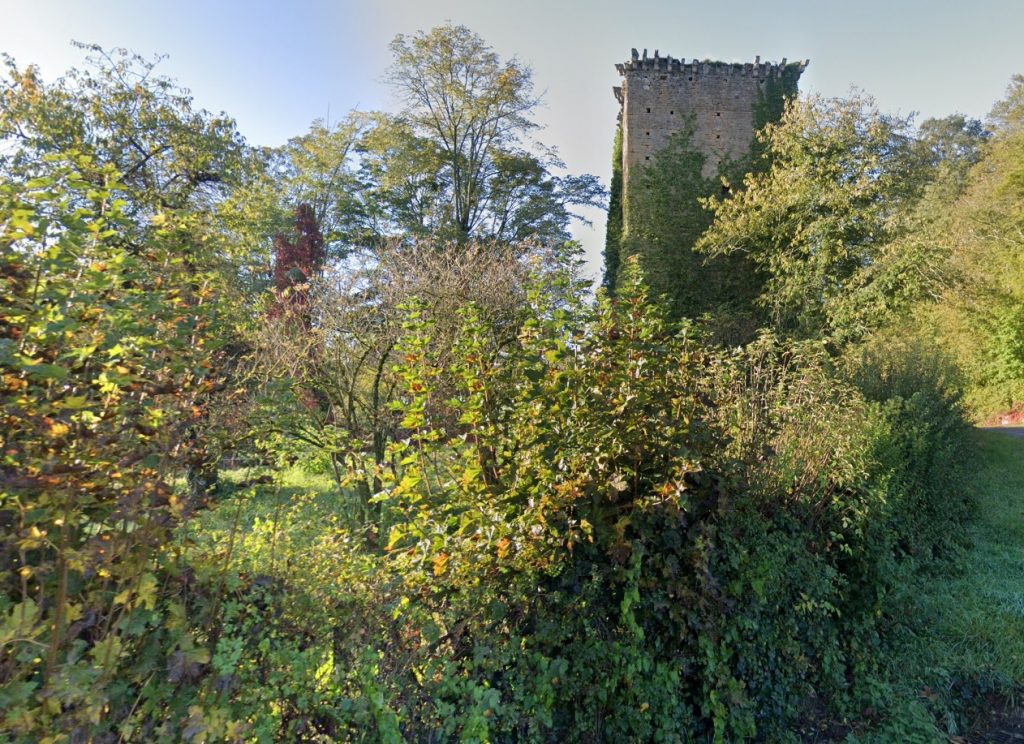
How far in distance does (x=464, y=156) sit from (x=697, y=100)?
9.61 metres

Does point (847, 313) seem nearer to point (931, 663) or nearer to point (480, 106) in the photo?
point (931, 663)

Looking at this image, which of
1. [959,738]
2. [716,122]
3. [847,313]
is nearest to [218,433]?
[959,738]

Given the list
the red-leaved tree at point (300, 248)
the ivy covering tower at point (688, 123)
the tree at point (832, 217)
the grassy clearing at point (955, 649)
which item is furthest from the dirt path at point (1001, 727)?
the ivy covering tower at point (688, 123)

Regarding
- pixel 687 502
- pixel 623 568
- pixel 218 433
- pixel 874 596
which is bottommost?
pixel 874 596

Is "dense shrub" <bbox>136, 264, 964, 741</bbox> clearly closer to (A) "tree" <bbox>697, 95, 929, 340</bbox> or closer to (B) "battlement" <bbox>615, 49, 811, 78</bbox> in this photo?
(A) "tree" <bbox>697, 95, 929, 340</bbox>

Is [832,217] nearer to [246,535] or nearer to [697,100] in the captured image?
[697,100]

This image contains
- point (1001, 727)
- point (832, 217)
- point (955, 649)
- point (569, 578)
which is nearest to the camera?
point (569, 578)

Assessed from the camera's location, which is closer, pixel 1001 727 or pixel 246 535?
pixel 246 535

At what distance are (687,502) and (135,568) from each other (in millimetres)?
2303

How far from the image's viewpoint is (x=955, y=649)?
440 centimetres

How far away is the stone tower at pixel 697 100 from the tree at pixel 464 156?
4.70 meters

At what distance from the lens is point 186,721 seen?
5.84 ft

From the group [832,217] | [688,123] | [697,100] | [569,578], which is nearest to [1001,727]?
[569,578]

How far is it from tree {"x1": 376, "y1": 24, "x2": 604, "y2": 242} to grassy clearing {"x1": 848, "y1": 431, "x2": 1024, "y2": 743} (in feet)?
64.6
